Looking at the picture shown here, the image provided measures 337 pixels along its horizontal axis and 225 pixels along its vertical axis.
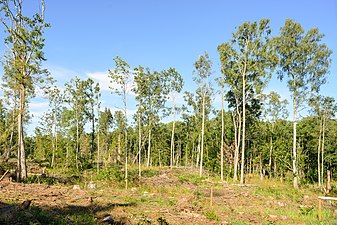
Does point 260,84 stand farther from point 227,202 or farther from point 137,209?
point 137,209

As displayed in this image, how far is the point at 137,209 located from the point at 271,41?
66.7ft

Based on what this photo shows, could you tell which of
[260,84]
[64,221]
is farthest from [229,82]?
[64,221]

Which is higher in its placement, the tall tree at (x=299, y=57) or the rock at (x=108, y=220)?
the tall tree at (x=299, y=57)

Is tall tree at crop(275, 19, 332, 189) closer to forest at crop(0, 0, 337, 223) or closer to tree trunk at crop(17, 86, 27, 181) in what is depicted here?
forest at crop(0, 0, 337, 223)

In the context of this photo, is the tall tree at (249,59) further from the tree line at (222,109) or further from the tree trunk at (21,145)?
the tree trunk at (21,145)

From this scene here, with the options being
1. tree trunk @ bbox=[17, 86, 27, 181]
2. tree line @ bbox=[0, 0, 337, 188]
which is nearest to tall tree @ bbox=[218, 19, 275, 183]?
tree line @ bbox=[0, 0, 337, 188]

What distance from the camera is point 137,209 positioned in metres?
10.9

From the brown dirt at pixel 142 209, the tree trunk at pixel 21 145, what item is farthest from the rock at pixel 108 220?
the tree trunk at pixel 21 145

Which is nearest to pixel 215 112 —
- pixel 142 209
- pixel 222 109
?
pixel 222 109

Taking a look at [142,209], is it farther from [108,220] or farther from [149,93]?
[149,93]

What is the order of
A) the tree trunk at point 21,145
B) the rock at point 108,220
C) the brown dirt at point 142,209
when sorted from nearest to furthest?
the rock at point 108,220, the brown dirt at point 142,209, the tree trunk at point 21,145

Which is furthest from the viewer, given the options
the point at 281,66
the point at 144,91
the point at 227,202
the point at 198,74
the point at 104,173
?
the point at 198,74

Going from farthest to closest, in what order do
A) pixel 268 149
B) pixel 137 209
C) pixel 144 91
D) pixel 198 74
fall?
pixel 268 149
pixel 198 74
pixel 144 91
pixel 137 209

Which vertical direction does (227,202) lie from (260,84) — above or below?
below
